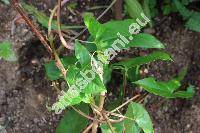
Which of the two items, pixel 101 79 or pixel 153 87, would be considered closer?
pixel 101 79

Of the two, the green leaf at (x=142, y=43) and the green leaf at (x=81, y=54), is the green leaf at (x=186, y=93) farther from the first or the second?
the green leaf at (x=81, y=54)

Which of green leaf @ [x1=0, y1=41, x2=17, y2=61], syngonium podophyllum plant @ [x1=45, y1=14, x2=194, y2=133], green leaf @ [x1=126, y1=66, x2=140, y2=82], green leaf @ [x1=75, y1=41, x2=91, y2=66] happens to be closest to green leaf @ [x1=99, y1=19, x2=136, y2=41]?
syngonium podophyllum plant @ [x1=45, y1=14, x2=194, y2=133]

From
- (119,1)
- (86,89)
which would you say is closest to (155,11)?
(119,1)

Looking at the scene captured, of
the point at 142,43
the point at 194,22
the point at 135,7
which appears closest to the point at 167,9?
the point at 194,22

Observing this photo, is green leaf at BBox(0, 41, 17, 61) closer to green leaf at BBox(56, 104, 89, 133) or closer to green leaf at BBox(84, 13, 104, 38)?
green leaf at BBox(56, 104, 89, 133)

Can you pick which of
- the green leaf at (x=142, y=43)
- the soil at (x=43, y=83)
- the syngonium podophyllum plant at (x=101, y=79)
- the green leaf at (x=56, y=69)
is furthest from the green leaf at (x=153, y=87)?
the soil at (x=43, y=83)

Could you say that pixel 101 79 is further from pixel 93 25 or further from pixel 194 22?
pixel 194 22
